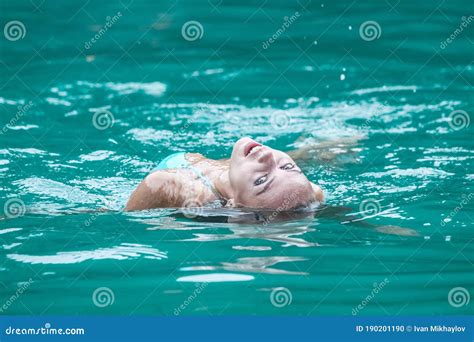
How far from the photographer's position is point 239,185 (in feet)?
23.9

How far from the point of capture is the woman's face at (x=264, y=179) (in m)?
7.18

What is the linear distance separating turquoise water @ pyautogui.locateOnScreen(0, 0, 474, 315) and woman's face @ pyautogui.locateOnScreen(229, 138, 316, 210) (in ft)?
0.81

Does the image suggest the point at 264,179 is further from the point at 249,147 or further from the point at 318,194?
the point at 318,194

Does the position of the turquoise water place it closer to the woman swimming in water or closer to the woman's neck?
the woman swimming in water

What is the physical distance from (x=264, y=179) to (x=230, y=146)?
2.61 m

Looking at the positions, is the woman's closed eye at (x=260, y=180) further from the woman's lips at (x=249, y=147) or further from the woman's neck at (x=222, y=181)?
the woman's neck at (x=222, y=181)

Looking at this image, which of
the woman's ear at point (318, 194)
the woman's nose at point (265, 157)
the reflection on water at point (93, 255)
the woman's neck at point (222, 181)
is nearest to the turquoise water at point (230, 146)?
the reflection on water at point (93, 255)

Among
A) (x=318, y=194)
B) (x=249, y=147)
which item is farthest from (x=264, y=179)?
(x=318, y=194)

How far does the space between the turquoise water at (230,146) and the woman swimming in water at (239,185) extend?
0.65 feet

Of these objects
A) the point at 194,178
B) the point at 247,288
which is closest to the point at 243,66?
the point at 194,178

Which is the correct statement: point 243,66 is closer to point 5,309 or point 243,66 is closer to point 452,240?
point 452,240

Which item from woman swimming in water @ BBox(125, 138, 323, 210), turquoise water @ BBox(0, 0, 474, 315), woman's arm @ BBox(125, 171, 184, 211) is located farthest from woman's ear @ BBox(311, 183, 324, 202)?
woman's arm @ BBox(125, 171, 184, 211)

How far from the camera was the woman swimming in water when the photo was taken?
7195mm

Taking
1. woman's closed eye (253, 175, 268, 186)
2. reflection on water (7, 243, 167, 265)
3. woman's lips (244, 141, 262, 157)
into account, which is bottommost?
reflection on water (7, 243, 167, 265)
